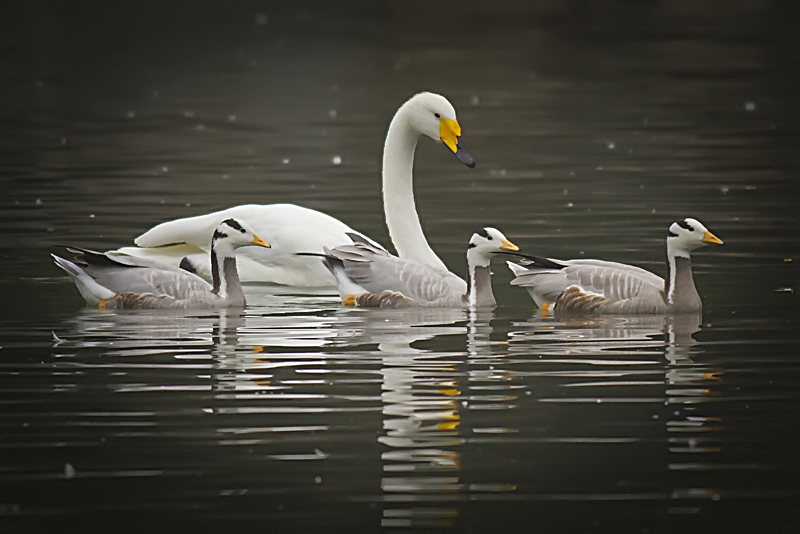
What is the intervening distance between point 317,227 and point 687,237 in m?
3.42

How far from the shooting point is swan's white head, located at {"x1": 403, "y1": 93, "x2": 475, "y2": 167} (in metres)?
14.2

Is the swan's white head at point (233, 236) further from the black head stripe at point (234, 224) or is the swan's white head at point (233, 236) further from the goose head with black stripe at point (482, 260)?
the goose head with black stripe at point (482, 260)

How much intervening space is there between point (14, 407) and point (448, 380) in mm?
2454

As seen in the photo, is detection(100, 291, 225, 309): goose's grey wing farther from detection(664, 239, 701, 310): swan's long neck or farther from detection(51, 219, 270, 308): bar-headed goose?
detection(664, 239, 701, 310): swan's long neck

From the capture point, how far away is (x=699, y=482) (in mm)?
7594

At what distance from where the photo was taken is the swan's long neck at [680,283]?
40.4ft

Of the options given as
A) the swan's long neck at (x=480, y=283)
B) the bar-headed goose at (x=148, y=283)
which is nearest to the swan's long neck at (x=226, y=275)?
the bar-headed goose at (x=148, y=283)

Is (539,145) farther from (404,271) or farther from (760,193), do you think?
(404,271)

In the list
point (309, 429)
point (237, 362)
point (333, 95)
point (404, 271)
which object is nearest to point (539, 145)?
point (333, 95)

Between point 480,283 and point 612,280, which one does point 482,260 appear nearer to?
point 480,283

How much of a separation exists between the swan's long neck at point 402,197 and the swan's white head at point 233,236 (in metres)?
1.62

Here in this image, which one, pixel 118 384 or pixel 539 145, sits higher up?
pixel 539 145

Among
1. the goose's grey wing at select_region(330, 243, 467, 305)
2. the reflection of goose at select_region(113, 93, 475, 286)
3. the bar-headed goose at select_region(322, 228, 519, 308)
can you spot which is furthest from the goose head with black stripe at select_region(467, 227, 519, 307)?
the reflection of goose at select_region(113, 93, 475, 286)

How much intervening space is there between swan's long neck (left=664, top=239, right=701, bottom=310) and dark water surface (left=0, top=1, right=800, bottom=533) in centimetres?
26
